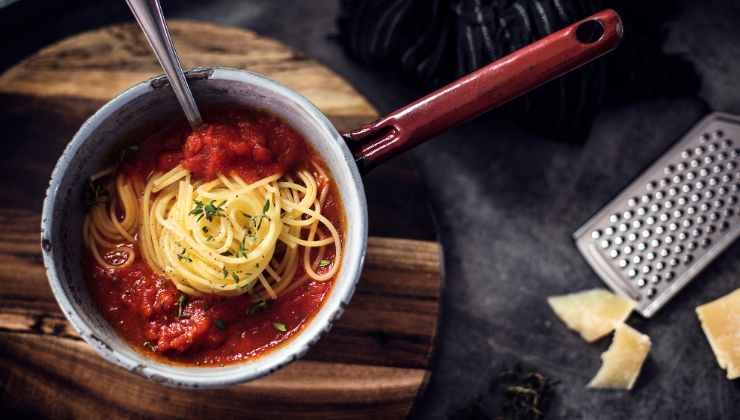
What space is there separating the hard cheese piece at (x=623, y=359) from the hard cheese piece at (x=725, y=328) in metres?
0.32

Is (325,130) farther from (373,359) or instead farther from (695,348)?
(695,348)

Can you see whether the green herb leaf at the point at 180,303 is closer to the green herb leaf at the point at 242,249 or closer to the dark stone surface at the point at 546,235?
the green herb leaf at the point at 242,249

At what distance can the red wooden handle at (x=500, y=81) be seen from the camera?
2.29m

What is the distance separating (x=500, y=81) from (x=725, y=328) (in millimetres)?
1859

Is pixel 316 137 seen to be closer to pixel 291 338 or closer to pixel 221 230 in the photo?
pixel 221 230

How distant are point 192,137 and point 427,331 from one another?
1.31 m

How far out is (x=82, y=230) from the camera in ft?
8.14

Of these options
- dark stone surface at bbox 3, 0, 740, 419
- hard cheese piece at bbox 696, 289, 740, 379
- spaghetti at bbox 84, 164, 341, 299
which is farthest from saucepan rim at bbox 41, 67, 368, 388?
hard cheese piece at bbox 696, 289, 740, 379

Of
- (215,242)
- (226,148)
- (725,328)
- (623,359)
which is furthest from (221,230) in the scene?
(725,328)

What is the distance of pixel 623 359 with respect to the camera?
3.22 m

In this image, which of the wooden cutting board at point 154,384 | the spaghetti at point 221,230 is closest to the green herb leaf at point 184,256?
the spaghetti at point 221,230

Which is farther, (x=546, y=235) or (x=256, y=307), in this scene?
(x=546, y=235)

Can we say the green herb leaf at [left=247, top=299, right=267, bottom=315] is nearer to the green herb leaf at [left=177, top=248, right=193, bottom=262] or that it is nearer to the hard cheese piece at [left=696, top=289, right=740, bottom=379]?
the green herb leaf at [left=177, top=248, right=193, bottom=262]

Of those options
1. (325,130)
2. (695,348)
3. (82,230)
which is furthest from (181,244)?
(695,348)
